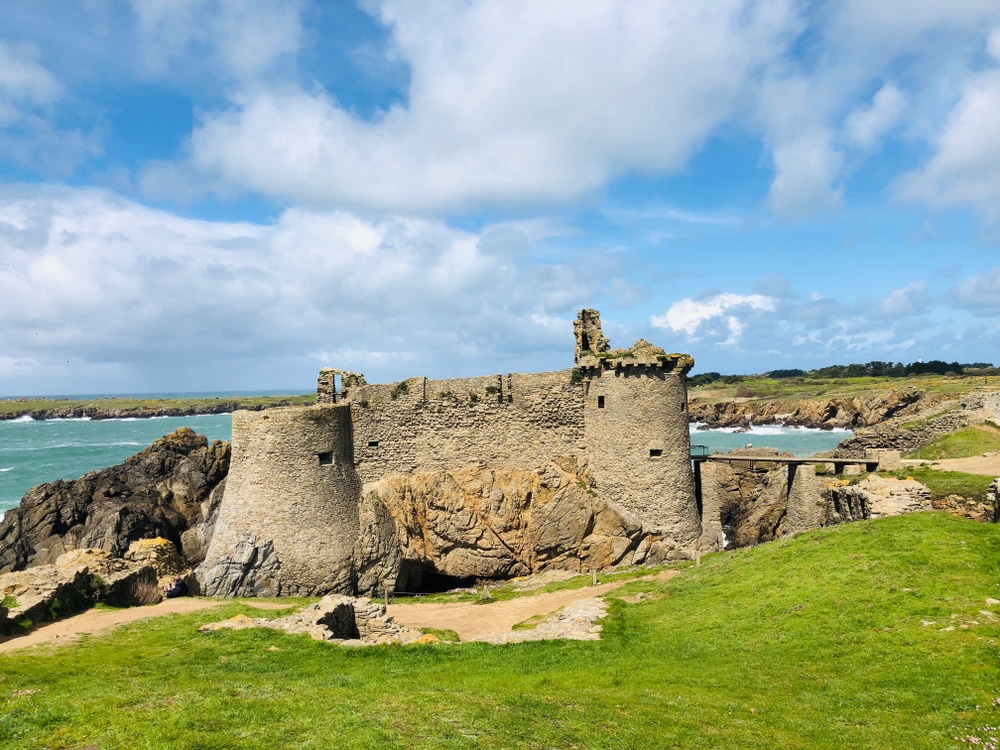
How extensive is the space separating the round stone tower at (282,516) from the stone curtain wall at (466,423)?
2.60 meters

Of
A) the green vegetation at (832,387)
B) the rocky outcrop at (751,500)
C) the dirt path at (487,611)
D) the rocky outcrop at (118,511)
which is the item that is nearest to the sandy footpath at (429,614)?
the dirt path at (487,611)

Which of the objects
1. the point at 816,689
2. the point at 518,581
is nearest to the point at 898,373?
the point at 518,581

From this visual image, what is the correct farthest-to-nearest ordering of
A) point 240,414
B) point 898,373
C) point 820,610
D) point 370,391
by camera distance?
point 898,373
point 370,391
point 240,414
point 820,610

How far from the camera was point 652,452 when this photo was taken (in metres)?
27.6

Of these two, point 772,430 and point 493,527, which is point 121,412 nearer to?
point 772,430

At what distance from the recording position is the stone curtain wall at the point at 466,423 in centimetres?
2883

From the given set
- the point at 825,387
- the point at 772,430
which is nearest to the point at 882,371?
the point at 825,387

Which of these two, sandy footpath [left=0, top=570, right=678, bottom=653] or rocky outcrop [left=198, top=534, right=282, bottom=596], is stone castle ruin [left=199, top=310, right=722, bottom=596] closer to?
rocky outcrop [left=198, top=534, right=282, bottom=596]

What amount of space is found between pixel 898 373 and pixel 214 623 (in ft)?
507

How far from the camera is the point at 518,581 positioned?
88.8 ft

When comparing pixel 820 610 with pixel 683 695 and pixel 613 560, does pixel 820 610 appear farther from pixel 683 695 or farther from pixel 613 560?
pixel 613 560

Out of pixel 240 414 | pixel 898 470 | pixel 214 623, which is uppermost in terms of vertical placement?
pixel 240 414

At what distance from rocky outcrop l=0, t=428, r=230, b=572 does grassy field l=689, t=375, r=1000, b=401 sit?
292 ft

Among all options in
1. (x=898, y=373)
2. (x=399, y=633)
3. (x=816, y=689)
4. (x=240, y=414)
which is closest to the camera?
(x=816, y=689)
